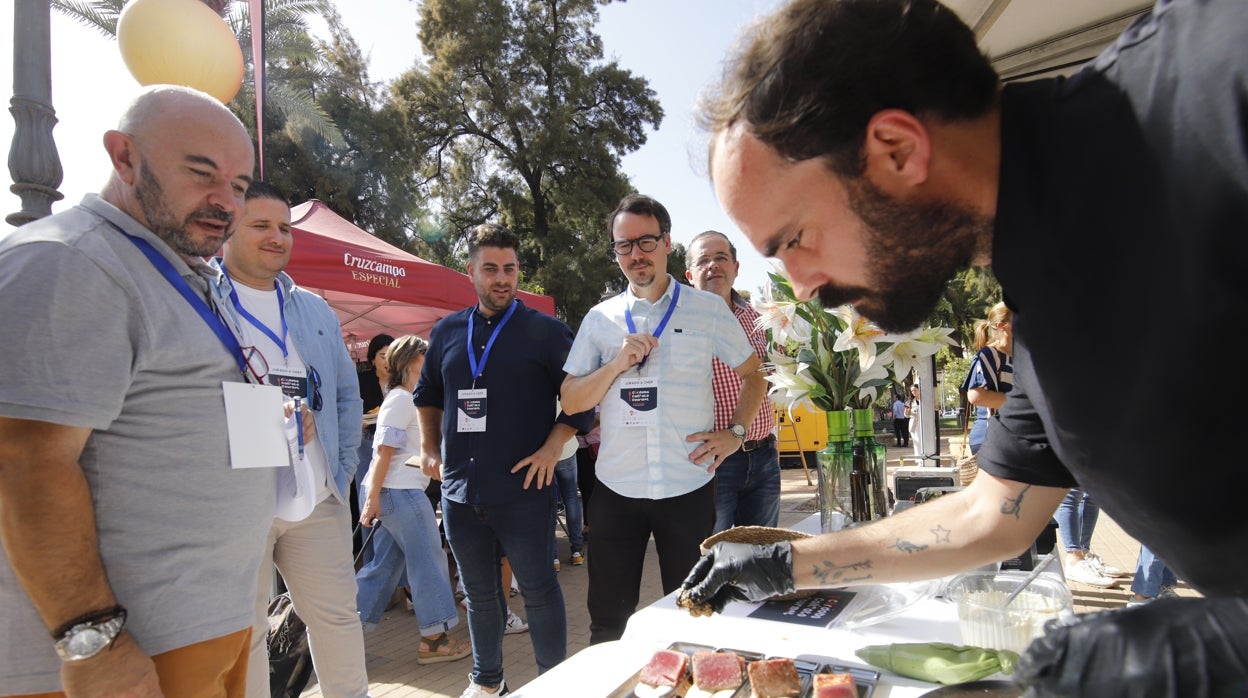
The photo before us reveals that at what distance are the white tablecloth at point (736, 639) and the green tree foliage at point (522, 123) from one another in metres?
17.4

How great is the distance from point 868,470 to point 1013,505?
0.99 meters

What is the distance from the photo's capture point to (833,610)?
1.67 metres

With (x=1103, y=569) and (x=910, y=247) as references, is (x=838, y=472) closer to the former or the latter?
(x=910, y=247)

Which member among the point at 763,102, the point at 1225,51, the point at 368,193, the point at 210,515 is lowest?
the point at 210,515

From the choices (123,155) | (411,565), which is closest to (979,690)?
(123,155)

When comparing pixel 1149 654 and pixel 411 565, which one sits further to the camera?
pixel 411 565

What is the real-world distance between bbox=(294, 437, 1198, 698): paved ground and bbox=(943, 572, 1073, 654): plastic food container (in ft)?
4.93

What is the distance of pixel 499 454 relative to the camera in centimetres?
297

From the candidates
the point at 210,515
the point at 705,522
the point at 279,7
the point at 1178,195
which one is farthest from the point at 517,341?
the point at 279,7

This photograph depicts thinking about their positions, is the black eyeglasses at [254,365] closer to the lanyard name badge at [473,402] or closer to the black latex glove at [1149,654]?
the lanyard name badge at [473,402]

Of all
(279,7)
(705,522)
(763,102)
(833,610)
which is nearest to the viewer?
(763,102)

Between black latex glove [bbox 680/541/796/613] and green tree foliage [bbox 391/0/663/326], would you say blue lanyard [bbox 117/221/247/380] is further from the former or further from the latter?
green tree foliage [bbox 391/0/663/326]

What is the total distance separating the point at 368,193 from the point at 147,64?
1674cm

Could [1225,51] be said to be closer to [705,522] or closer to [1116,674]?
[1116,674]
